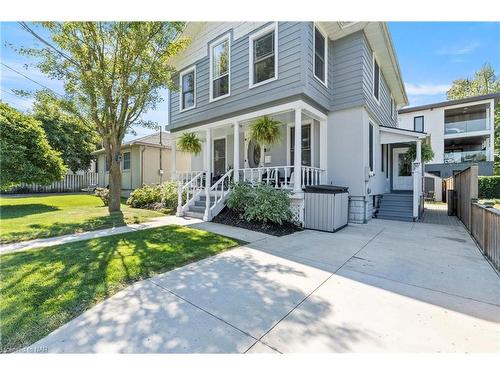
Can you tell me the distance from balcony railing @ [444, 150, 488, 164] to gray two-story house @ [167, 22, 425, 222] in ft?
43.0

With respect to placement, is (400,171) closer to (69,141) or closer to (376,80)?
(376,80)

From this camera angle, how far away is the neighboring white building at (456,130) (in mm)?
17953

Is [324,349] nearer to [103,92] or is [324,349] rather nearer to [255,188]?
[255,188]

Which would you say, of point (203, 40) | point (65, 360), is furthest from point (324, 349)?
point (203, 40)

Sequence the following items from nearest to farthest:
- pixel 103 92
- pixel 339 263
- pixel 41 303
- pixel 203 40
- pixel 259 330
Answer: pixel 259 330 → pixel 41 303 → pixel 339 263 → pixel 103 92 → pixel 203 40

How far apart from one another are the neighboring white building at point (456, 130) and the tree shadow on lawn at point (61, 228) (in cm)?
1951

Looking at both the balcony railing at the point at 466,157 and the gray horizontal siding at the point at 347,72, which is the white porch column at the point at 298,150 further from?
the balcony railing at the point at 466,157

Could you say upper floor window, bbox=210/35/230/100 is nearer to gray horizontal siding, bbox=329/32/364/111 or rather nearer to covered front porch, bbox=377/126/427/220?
gray horizontal siding, bbox=329/32/364/111

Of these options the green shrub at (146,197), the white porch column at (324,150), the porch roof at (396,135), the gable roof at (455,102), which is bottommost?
the green shrub at (146,197)

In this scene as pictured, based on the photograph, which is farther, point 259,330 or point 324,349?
point 259,330

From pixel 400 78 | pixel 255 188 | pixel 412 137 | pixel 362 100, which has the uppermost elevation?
pixel 400 78

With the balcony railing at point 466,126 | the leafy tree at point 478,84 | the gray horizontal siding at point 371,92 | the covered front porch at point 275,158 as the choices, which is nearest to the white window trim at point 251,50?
the covered front porch at point 275,158

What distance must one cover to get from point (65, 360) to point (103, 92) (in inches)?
298

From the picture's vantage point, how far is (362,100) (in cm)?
795
